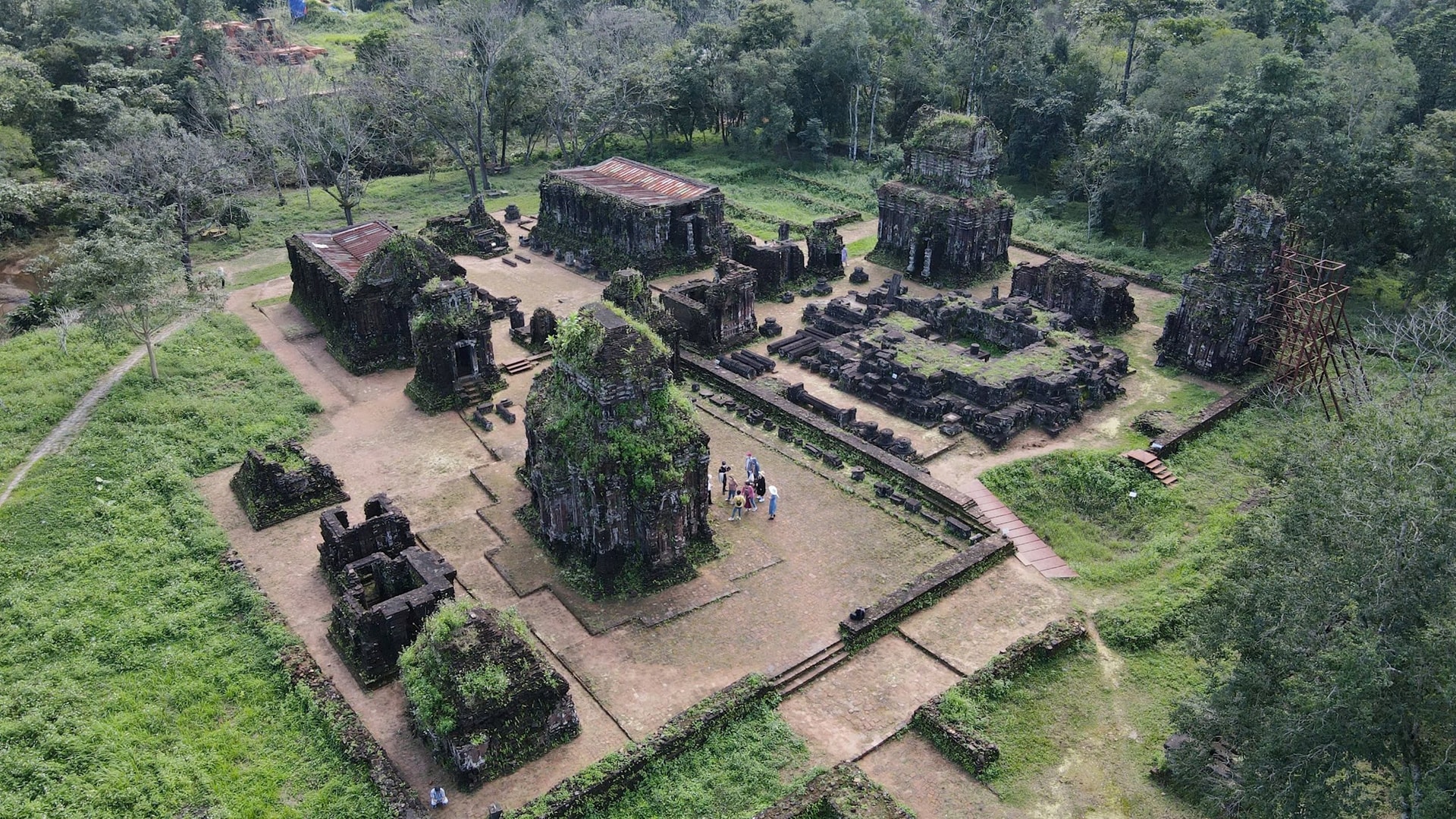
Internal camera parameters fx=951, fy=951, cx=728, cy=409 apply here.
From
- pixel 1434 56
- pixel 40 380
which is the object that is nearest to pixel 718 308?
pixel 40 380

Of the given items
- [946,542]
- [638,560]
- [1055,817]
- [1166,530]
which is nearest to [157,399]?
[638,560]

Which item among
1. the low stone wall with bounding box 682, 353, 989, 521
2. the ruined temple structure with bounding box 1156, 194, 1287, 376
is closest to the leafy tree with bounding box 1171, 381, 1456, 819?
the low stone wall with bounding box 682, 353, 989, 521

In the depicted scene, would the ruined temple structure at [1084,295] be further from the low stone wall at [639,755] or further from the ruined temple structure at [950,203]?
the low stone wall at [639,755]

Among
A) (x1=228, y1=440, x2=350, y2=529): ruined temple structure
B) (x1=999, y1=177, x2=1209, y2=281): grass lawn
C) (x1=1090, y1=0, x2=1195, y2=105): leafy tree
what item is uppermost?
(x1=1090, y1=0, x2=1195, y2=105): leafy tree

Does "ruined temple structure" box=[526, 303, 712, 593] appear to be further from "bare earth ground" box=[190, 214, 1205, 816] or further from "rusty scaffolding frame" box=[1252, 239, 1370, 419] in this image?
"rusty scaffolding frame" box=[1252, 239, 1370, 419]

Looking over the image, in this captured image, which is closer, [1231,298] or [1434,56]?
[1231,298]

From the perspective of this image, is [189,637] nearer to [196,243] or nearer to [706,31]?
[196,243]

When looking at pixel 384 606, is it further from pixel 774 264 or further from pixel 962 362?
pixel 774 264
